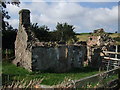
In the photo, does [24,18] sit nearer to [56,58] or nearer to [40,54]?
[40,54]

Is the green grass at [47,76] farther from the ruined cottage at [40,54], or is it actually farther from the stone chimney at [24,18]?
the stone chimney at [24,18]

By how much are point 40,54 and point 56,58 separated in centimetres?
148

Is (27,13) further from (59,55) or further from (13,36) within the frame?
(13,36)

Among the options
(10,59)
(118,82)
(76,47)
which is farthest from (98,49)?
(118,82)

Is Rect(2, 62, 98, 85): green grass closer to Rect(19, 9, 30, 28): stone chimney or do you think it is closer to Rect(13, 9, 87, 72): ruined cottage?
Rect(13, 9, 87, 72): ruined cottage

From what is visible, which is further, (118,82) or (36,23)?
(36,23)

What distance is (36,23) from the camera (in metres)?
33.5

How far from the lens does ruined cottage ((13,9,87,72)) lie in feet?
56.3

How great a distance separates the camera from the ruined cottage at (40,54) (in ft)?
56.3

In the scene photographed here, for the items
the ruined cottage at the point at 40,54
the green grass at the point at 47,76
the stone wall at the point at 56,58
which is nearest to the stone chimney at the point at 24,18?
the ruined cottage at the point at 40,54

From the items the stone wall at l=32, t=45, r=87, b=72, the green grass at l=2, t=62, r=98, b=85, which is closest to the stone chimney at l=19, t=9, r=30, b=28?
the stone wall at l=32, t=45, r=87, b=72

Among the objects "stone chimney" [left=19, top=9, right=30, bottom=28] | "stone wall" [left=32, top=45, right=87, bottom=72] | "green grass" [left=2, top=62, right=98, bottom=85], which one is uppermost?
"stone chimney" [left=19, top=9, right=30, bottom=28]

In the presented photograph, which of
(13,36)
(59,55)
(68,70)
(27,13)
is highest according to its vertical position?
(27,13)

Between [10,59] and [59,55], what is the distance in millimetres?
6241
